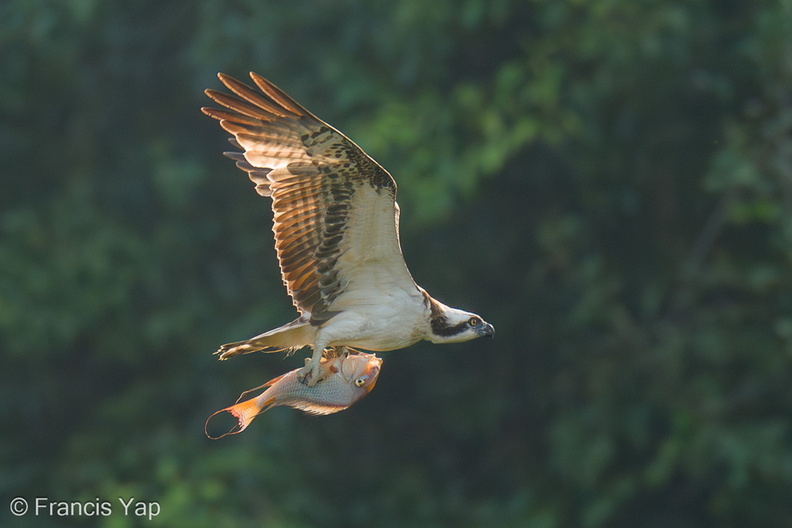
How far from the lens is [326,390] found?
486cm

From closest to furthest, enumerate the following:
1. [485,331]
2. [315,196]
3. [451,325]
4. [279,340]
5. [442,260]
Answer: [315,196]
[279,340]
[451,325]
[485,331]
[442,260]

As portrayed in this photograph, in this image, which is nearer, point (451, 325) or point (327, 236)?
point (327, 236)

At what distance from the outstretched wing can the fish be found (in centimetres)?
56

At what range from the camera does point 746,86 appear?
1057cm

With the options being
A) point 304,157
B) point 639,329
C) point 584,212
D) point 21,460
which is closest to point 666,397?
point 639,329

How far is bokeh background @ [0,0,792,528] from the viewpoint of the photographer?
33.5 ft

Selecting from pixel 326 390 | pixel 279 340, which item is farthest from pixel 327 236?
pixel 326 390

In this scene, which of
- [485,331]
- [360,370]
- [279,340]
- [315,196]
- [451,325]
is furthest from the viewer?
[485,331]

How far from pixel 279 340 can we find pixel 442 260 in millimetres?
6142

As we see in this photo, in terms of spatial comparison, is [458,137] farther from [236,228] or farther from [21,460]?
[21,460]

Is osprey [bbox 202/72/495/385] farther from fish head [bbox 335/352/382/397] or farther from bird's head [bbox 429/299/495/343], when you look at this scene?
fish head [bbox 335/352/382/397]

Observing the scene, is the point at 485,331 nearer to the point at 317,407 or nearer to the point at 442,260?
the point at 317,407

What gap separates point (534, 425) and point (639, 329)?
6.21 ft

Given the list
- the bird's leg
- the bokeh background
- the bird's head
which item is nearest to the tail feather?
the bird's leg
